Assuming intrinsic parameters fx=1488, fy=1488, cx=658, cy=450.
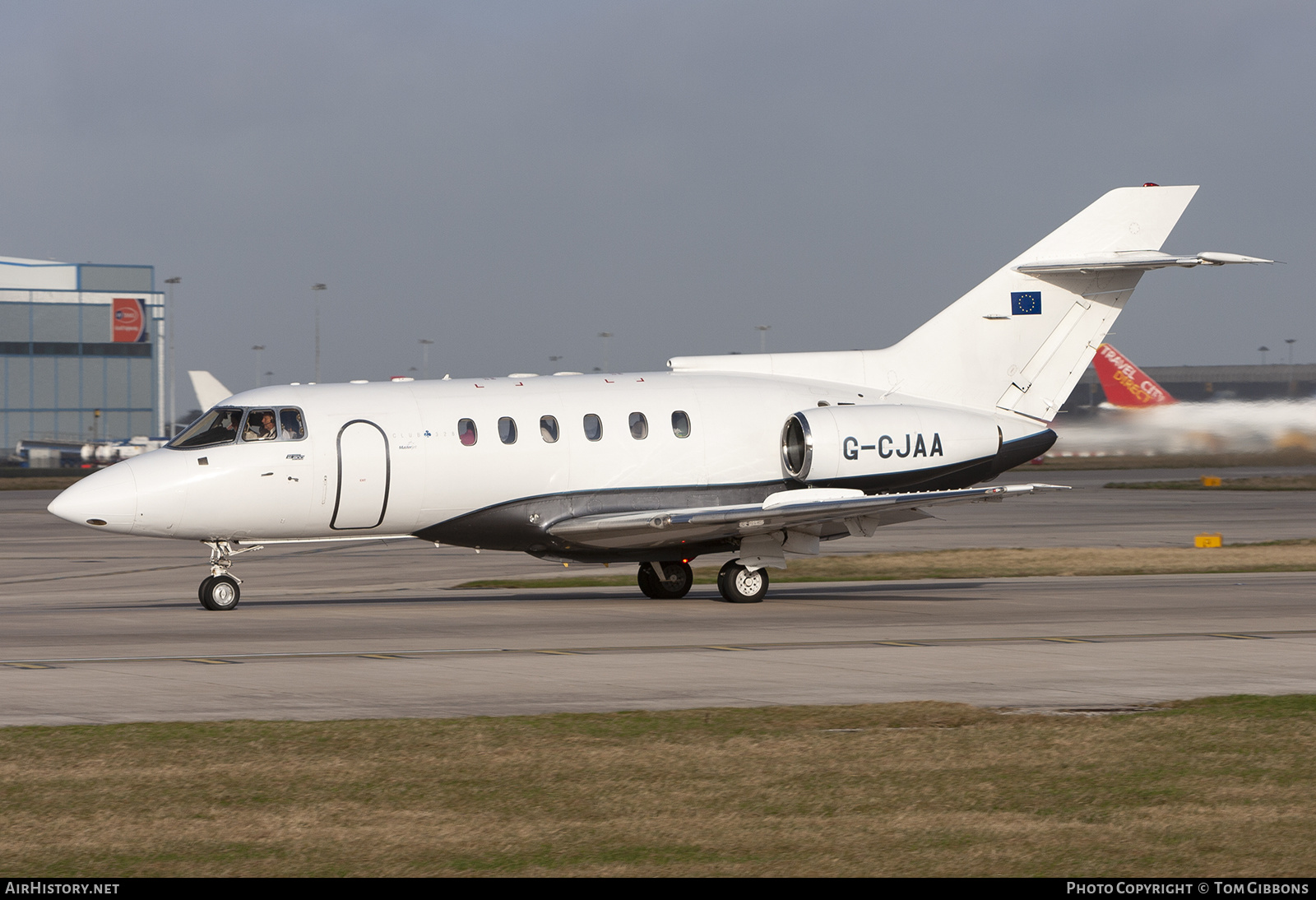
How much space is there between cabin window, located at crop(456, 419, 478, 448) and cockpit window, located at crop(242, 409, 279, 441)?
9.68 feet

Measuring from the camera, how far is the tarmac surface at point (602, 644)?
14.9m

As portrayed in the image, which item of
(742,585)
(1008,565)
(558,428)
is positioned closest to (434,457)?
(558,428)

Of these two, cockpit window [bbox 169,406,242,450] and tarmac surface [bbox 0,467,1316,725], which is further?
cockpit window [bbox 169,406,242,450]

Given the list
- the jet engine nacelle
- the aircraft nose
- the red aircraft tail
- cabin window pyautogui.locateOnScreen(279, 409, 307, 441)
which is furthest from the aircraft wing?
the red aircraft tail

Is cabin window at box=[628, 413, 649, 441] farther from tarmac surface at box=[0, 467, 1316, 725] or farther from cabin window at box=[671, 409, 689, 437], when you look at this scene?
tarmac surface at box=[0, 467, 1316, 725]

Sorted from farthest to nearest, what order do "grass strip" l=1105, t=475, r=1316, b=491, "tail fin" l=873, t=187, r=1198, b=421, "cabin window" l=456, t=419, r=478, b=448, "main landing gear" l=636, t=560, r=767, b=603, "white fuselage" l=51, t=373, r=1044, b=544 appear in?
"grass strip" l=1105, t=475, r=1316, b=491 < "tail fin" l=873, t=187, r=1198, b=421 < "main landing gear" l=636, t=560, r=767, b=603 < "cabin window" l=456, t=419, r=478, b=448 < "white fuselage" l=51, t=373, r=1044, b=544

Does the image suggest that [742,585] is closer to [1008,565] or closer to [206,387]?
[1008,565]

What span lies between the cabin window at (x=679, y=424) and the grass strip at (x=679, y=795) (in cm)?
1260

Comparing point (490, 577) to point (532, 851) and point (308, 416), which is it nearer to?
point (308, 416)

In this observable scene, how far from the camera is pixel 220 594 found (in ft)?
78.9

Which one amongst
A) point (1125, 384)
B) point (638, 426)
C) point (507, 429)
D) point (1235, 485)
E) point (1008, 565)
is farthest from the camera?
point (1235, 485)

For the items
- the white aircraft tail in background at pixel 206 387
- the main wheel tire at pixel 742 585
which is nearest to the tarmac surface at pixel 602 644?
the main wheel tire at pixel 742 585

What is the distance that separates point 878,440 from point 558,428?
5.65 meters

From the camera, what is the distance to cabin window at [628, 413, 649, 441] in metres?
25.7
